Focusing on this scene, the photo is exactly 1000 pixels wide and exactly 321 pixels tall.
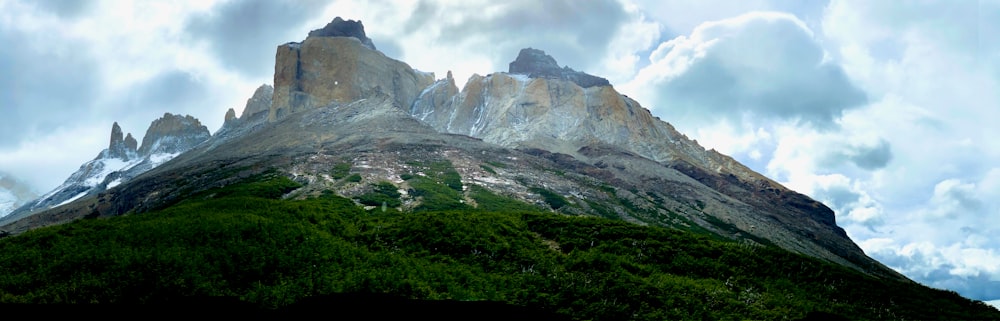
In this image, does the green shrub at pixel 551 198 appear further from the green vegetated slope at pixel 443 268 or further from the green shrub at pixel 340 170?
the green vegetated slope at pixel 443 268

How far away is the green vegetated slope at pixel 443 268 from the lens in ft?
78.4

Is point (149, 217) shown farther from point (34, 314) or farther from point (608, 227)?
point (608, 227)

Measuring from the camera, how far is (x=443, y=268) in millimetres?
29125

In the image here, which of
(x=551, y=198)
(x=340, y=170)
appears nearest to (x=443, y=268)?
(x=551, y=198)

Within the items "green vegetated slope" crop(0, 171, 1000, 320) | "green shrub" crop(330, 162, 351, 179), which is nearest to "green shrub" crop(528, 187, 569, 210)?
"green shrub" crop(330, 162, 351, 179)

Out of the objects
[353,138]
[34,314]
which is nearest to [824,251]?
[353,138]

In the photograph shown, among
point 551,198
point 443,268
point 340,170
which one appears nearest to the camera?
point 443,268

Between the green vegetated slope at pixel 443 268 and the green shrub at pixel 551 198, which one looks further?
the green shrub at pixel 551 198

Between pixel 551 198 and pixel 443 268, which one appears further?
pixel 551 198

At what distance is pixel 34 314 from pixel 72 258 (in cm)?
451

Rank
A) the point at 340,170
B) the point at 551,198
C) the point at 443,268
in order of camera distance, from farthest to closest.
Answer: the point at 340,170, the point at 551,198, the point at 443,268

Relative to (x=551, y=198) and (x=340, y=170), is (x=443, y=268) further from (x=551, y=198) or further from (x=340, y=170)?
(x=340, y=170)

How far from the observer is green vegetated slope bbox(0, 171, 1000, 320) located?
23.9 meters

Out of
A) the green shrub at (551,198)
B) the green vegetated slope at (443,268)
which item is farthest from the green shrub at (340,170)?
the green vegetated slope at (443,268)
